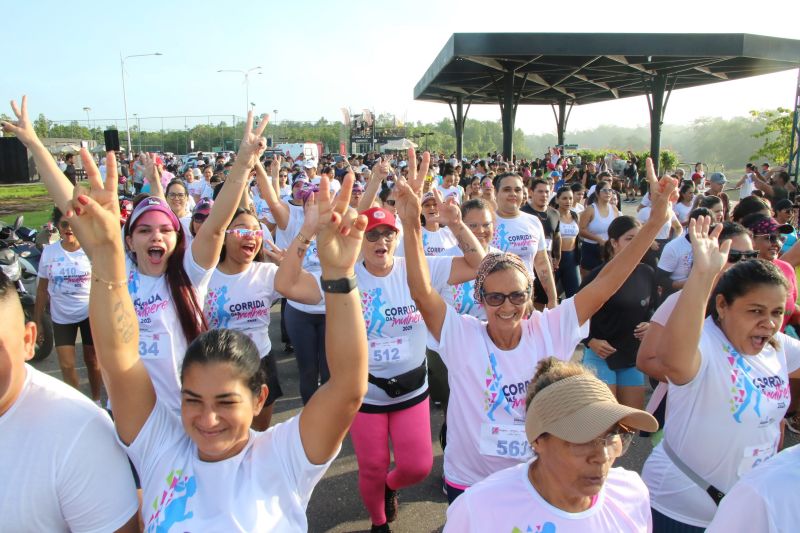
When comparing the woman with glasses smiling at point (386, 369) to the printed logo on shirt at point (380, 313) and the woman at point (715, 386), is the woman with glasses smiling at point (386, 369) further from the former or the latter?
the woman at point (715, 386)

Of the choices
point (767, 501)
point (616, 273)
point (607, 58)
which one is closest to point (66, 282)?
point (616, 273)

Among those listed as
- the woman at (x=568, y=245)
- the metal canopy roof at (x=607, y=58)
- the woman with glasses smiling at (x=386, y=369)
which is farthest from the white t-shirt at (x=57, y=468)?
the metal canopy roof at (x=607, y=58)

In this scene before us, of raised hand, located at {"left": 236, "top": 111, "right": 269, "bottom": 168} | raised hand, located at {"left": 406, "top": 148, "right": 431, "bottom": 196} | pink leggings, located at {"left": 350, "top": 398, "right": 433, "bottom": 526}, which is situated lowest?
pink leggings, located at {"left": 350, "top": 398, "right": 433, "bottom": 526}

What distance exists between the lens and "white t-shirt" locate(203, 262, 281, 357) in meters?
3.67

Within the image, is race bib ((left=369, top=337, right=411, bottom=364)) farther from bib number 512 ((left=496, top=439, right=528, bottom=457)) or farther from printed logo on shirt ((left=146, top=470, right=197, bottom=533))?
printed logo on shirt ((left=146, top=470, right=197, bottom=533))

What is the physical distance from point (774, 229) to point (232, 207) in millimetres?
4115

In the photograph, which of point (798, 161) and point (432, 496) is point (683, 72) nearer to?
point (798, 161)

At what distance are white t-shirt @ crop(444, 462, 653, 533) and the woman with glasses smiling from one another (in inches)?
62.0

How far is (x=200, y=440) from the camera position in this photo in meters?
1.83

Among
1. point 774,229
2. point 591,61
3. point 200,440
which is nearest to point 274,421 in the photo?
point 200,440

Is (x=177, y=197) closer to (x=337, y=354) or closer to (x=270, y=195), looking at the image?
(x=270, y=195)

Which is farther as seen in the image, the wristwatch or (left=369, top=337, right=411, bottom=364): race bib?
(left=369, top=337, right=411, bottom=364): race bib

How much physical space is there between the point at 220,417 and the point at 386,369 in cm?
168

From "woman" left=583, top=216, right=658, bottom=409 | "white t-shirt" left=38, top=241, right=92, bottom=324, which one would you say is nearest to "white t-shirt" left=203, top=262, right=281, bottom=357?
"white t-shirt" left=38, top=241, right=92, bottom=324
